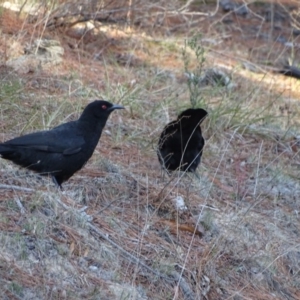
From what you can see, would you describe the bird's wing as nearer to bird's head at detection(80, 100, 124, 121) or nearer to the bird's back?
the bird's back

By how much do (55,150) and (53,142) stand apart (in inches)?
2.6

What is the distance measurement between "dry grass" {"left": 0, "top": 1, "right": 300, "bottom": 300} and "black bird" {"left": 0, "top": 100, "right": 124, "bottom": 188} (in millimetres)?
153

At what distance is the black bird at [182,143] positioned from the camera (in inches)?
305

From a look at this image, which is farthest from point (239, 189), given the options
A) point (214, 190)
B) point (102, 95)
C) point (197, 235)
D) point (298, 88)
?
point (298, 88)

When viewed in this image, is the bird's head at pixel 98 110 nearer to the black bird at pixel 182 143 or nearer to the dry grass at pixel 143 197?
the dry grass at pixel 143 197

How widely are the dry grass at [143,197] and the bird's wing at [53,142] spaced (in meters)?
0.29

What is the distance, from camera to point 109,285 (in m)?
5.39

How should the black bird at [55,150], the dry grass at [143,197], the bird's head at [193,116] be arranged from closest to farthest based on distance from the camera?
the dry grass at [143,197] → the black bird at [55,150] → the bird's head at [193,116]

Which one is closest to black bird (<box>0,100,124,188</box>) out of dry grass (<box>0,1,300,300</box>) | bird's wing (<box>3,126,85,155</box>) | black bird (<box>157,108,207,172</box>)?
bird's wing (<box>3,126,85,155</box>)

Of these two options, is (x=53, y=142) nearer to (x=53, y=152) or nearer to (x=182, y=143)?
(x=53, y=152)

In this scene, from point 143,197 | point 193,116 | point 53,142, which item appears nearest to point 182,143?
point 193,116

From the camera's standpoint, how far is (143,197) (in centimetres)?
690

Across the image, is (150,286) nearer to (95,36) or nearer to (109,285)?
(109,285)

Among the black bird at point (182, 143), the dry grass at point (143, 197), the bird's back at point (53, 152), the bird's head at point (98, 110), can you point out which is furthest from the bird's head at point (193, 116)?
the bird's back at point (53, 152)
